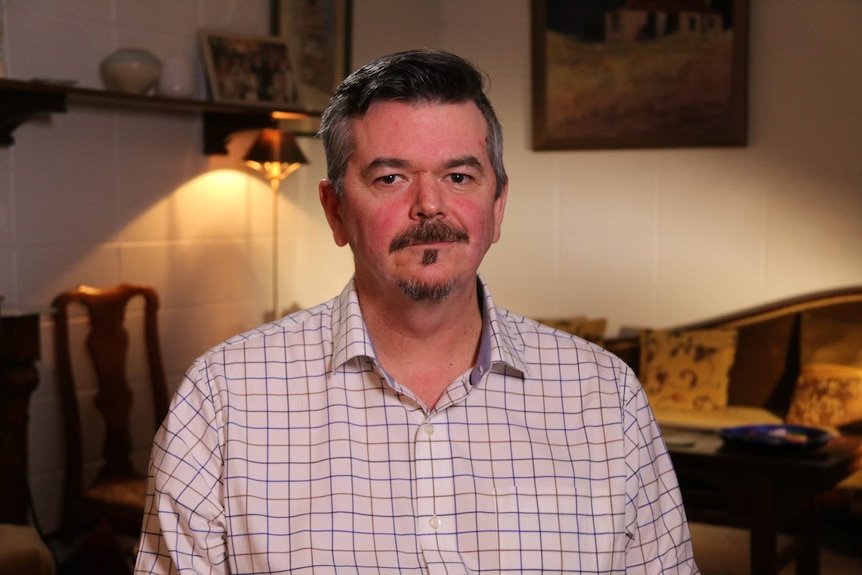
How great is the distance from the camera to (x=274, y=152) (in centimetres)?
457

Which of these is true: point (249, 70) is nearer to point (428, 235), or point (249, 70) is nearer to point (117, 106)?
point (117, 106)

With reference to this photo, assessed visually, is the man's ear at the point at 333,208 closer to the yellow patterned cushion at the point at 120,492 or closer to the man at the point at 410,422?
the man at the point at 410,422

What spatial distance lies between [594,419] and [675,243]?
373 cm

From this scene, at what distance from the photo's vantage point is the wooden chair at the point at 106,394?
Result: 369 cm

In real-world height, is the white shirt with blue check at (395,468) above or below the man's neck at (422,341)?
below

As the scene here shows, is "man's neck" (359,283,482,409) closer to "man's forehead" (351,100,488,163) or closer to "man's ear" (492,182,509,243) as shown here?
"man's ear" (492,182,509,243)

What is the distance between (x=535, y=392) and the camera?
1624 millimetres

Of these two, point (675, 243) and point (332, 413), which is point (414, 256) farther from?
point (675, 243)

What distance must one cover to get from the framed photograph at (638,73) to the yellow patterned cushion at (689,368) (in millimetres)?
936

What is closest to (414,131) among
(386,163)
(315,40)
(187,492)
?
(386,163)

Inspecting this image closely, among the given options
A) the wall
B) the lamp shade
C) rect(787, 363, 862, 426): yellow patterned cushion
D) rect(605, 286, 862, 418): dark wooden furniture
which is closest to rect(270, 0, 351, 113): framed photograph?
the wall

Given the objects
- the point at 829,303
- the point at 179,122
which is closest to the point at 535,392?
the point at 179,122

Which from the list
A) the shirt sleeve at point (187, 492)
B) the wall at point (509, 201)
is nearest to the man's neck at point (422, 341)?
the shirt sleeve at point (187, 492)

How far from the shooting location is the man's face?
1532mm
